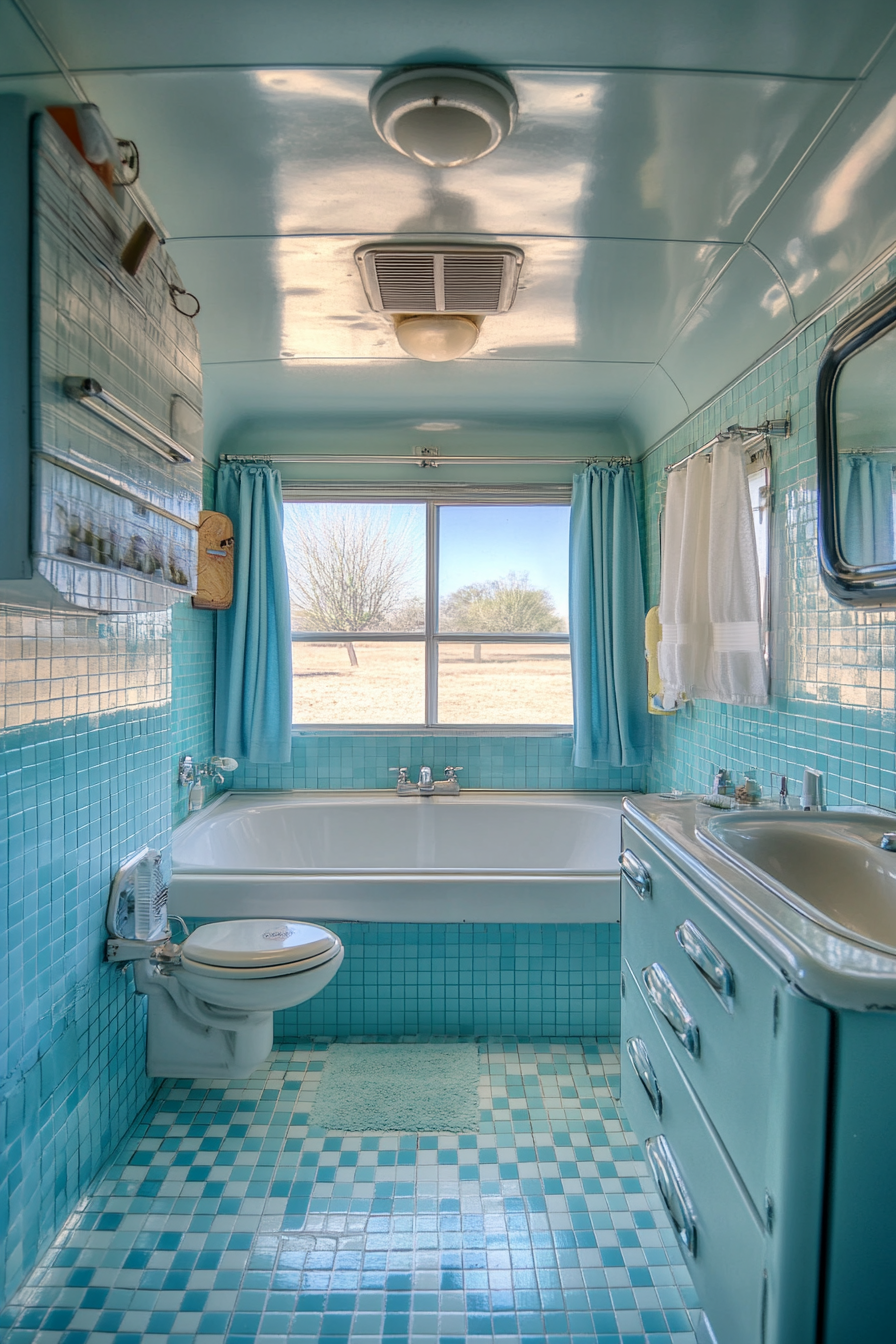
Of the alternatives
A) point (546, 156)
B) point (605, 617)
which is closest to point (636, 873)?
point (546, 156)

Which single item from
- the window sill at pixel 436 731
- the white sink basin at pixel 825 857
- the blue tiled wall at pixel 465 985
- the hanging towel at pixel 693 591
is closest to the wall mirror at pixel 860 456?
the white sink basin at pixel 825 857

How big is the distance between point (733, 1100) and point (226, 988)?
4.35ft

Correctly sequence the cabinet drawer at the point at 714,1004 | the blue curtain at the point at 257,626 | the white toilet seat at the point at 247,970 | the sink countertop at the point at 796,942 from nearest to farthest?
the sink countertop at the point at 796,942
the cabinet drawer at the point at 714,1004
the white toilet seat at the point at 247,970
the blue curtain at the point at 257,626

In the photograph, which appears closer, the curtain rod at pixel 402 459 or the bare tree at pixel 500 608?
the curtain rod at pixel 402 459

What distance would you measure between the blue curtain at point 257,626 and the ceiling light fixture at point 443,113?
1.98 meters

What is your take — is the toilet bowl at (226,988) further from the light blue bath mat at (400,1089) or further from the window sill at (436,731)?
the window sill at (436,731)

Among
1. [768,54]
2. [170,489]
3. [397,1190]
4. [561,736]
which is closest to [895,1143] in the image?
[397,1190]

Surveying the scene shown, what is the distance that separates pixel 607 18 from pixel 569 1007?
8.35ft

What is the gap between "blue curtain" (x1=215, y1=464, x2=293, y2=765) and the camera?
3.34 metres

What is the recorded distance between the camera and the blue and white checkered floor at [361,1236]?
1.46 metres

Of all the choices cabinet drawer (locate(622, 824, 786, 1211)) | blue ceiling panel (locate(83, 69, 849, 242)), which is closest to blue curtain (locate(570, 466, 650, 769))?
blue ceiling panel (locate(83, 69, 849, 242))

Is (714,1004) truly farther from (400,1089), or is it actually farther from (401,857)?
(401,857)

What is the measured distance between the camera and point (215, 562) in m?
3.16

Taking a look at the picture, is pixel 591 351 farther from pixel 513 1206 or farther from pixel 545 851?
pixel 513 1206
